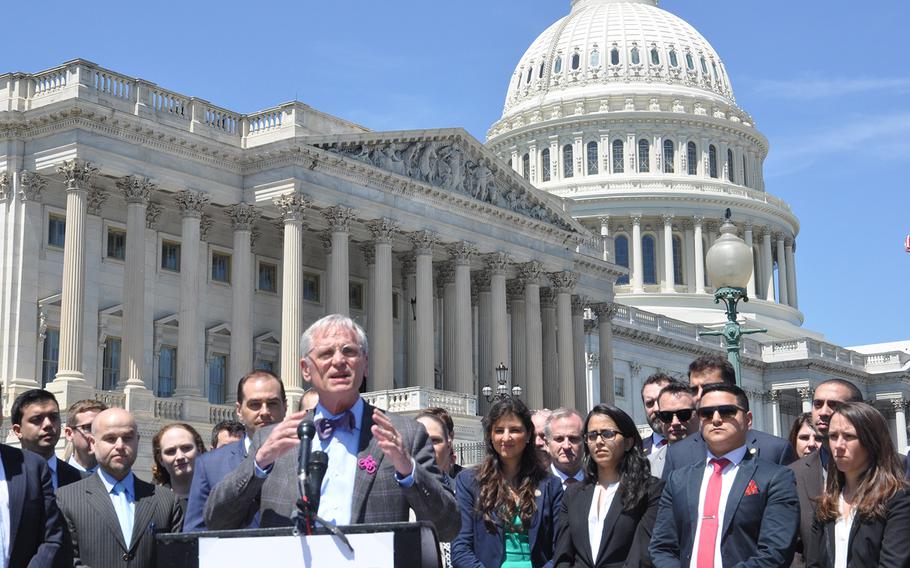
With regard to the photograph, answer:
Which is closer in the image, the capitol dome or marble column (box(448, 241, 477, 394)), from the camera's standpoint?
marble column (box(448, 241, 477, 394))

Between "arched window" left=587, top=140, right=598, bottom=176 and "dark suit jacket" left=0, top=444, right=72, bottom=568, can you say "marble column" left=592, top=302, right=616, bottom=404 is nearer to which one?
"arched window" left=587, top=140, right=598, bottom=176

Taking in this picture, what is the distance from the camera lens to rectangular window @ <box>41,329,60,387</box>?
4372 centimetres

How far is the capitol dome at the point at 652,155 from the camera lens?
107 metres

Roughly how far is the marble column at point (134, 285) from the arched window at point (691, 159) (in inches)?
2863

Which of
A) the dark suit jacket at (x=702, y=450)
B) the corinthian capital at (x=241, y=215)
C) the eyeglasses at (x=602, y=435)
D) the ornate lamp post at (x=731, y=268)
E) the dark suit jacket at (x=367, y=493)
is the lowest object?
the dark suit jacket at (x=367, y=493)

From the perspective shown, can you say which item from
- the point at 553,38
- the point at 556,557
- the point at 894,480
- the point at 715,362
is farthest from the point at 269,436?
the point at 553,38

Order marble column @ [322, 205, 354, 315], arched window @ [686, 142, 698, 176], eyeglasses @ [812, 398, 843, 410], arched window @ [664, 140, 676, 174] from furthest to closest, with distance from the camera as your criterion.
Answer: arched window @ [686, 142, 698, 176] < arched window @ [664, 140, 676, 174] < marble column @ [322, 205, 354, 315] < eyeglasses @ [812, 398, 843, 410]

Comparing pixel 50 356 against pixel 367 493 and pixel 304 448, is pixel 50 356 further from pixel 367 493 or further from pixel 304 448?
pixel 304 448

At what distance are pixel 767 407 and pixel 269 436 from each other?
309 ft

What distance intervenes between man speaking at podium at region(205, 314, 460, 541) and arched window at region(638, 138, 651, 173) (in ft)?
340

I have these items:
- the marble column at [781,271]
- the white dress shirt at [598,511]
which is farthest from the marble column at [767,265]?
the white dress shirt at [598,511]

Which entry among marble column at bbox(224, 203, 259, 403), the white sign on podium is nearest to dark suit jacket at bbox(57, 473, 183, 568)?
the white sign on podium

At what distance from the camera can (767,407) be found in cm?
9838

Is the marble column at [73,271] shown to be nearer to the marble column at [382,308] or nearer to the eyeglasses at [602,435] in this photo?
the marble column at [382,308]
